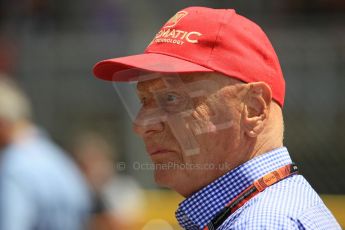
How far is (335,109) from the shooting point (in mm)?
5559

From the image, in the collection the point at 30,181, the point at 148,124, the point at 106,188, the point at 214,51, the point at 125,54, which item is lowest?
the point at 106,188

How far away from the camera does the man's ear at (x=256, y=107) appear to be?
7.20ft

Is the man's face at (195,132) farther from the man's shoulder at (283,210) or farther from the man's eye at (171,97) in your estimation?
the man's shoulder at (283,210)

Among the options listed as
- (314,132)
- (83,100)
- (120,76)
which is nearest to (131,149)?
(83,100)

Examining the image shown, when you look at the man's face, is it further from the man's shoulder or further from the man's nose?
the man's shoulder

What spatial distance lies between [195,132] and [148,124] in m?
0.16

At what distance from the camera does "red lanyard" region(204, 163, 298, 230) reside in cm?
206

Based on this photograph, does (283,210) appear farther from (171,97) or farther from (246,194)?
(171,97)

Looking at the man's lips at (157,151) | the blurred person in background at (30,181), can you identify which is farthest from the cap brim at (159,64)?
the blurred person in background at (30,181)

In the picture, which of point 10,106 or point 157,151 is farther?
point 10,106

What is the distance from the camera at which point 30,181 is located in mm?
4703

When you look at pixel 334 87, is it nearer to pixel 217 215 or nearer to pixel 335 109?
pixel 335 109

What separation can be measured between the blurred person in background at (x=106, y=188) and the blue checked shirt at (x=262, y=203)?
3392 millimetres

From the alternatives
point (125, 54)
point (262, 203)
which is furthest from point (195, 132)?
point (125, 54)
